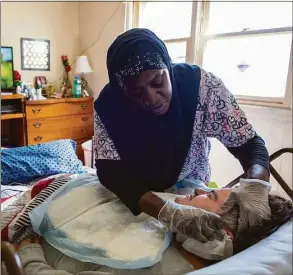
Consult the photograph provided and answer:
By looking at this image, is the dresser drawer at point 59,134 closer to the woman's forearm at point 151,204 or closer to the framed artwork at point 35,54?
the framed artwork at point 35,54

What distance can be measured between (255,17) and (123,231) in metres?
1.82

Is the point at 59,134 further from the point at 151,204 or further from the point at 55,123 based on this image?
the point at 151,204

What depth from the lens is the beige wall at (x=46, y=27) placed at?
2922mm

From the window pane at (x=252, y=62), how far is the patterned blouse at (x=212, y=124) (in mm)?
1125

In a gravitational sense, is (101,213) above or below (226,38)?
below

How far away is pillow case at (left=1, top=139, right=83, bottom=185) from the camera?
1702 millimetres

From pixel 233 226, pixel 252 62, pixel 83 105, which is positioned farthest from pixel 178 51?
pixel 233 226

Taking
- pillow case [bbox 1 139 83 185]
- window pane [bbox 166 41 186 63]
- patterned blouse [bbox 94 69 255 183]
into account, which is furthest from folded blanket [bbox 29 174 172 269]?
window pane [bbox 166 41 186 63]

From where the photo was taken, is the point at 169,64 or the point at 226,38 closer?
the point at 169,64

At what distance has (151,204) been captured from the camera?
0.81m

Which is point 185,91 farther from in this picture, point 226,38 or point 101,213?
point 226,38

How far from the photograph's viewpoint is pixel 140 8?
9.32 feet

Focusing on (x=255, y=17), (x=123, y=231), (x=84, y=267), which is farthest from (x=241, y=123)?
(x=255, y=17)

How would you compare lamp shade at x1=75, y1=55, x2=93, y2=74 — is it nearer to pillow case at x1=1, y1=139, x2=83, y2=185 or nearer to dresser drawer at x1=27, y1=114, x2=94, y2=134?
dresser drawer at x1=27, y1=114, x2=94, y2=134
